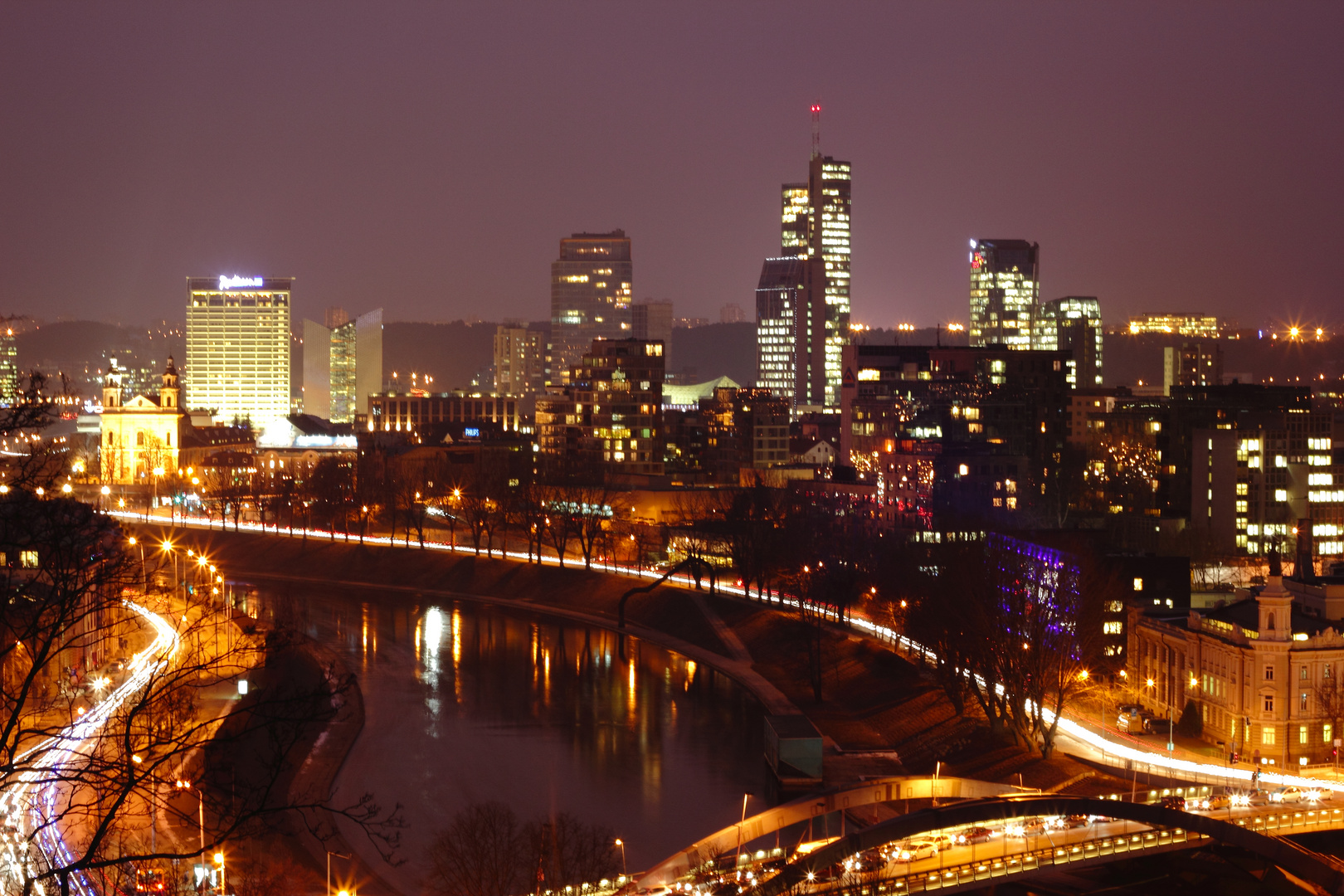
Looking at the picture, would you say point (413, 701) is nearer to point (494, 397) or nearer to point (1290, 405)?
point (1290, 405)

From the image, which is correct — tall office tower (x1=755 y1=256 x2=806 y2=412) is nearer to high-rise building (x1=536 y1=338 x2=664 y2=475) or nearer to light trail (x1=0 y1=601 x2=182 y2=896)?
high-rise building (x1=536 y1=338 x2=664 y2=475)

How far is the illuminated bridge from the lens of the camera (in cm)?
2017

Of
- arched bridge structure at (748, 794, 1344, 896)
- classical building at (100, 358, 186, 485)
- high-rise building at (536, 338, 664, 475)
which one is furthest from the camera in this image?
classical building at (100, 358, 186, 485)

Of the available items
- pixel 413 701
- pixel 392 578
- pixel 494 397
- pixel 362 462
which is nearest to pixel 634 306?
pixel 494 397

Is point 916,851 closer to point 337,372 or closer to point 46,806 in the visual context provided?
point 46,806

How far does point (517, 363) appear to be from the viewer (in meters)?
179

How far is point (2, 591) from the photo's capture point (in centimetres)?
948

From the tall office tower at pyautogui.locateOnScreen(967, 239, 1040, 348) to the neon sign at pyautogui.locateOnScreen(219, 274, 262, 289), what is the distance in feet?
230

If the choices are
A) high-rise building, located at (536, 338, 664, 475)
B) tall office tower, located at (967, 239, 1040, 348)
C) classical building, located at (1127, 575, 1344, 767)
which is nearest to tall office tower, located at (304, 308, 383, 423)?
tall office tower, located at (967, 239, 1040, 348)

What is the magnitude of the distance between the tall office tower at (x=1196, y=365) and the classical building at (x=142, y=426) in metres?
82.4

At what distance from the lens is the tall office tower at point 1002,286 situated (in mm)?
143875

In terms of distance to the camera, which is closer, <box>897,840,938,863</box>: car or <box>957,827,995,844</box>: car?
<box>897,840,938,863</box>: car

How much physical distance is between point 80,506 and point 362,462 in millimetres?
71786

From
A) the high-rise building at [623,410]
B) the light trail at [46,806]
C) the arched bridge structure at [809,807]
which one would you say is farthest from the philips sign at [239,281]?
the arched bridge structure at [809,807]
